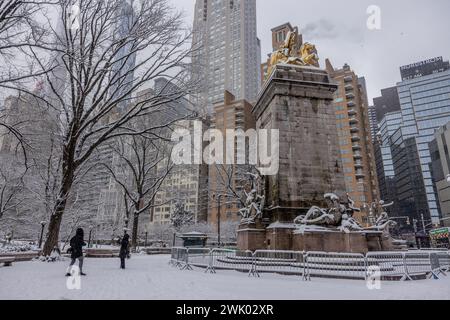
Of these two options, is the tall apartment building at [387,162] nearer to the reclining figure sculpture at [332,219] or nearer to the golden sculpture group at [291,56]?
the golden sculpture group at [291,56]

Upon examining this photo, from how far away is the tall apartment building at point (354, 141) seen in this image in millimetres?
66000

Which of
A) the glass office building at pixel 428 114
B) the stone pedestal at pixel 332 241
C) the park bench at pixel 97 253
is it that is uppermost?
the glass office building at pixel 428 114

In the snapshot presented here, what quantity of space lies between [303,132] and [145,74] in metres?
9.91

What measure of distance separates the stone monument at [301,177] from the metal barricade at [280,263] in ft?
3.35

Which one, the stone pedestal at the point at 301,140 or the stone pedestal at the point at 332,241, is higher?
the stone pedestal at the point at 301,140

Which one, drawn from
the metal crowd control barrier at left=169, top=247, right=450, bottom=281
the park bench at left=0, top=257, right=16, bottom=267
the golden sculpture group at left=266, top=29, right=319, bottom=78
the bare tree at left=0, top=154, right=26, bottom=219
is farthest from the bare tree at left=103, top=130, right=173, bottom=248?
the metal crowd control barrier at left=169, top=247, right=450, bottom=281

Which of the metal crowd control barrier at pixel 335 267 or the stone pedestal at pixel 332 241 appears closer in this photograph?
the metal crowd control barrier at pixel 335 267

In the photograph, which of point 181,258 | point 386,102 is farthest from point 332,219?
point 386,102

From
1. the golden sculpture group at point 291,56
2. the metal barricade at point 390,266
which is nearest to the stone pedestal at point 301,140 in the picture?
the golden sculpture group at point 291,56

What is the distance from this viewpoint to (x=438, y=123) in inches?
3994

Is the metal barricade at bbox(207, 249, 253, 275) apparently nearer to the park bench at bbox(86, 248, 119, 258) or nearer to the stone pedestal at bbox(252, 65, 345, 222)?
the stone pedestal at bbox(252, 65, 345, 222)

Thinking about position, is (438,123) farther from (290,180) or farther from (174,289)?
(174,289)

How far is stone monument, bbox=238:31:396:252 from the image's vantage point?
41.5 ft

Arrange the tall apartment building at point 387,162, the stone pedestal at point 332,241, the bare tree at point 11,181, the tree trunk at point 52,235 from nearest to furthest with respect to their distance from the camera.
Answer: the stone pedestal at point 332,241 → the tree trunk at point 52,235 → the bare tree at point 11,181 → the tall apartment building at point 387,162
